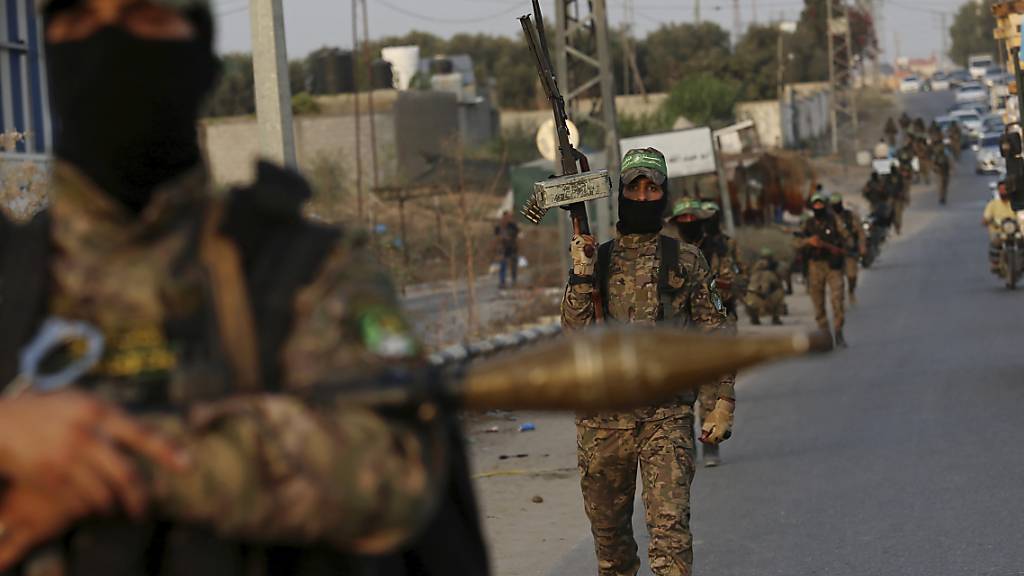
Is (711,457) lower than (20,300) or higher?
lower

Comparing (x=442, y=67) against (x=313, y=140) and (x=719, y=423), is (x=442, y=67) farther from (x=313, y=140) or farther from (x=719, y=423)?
(x=719, y=423)

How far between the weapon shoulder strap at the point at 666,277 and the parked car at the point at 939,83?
116 meters

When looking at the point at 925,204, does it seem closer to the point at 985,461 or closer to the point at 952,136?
the point at 952,136

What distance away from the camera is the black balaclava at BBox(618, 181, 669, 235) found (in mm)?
7273

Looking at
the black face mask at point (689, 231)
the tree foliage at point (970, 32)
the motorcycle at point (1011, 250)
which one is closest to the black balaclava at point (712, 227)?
the black face mask at point (689, 231)

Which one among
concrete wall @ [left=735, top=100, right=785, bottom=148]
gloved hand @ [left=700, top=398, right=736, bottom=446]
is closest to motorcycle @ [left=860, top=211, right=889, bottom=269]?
gloved hand @ [left=700, top=398, right=736, bottom=446]

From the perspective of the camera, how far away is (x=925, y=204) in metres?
54.3

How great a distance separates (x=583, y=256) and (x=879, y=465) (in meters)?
4.64

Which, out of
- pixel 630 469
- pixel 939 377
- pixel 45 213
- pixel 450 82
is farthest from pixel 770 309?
pixel 450 82

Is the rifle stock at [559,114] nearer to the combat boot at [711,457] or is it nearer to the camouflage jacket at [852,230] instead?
the combat boot at [711,457]

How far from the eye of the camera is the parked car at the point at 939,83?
120938 millimetres

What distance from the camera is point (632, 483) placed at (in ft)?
23.2

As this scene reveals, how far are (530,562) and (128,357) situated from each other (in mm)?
6581

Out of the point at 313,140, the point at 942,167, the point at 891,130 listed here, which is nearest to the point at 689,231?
the point at 942,167
